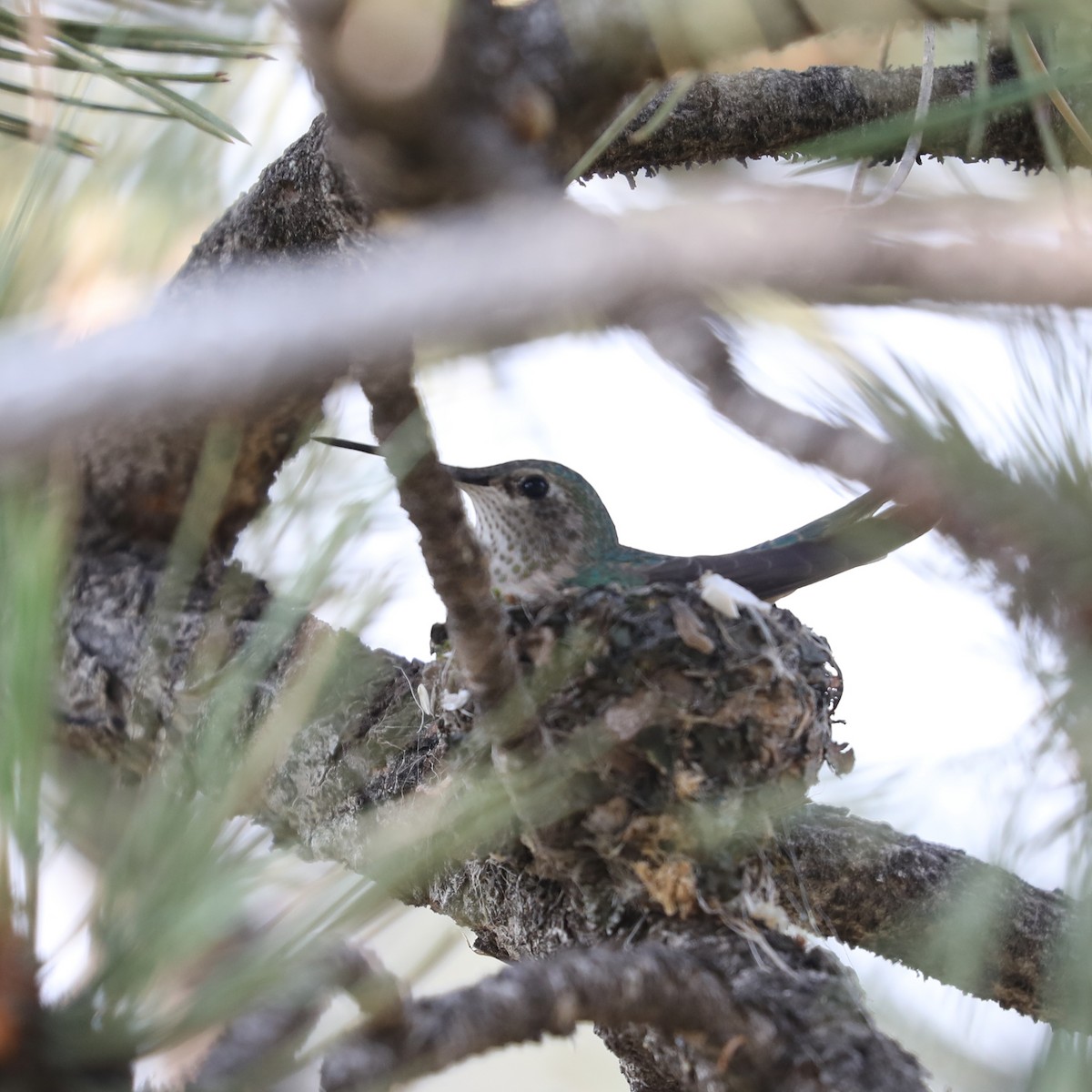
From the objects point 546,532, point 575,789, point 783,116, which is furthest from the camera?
point 546,532

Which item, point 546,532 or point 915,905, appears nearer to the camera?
point 915,905

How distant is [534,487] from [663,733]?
4.99 feet

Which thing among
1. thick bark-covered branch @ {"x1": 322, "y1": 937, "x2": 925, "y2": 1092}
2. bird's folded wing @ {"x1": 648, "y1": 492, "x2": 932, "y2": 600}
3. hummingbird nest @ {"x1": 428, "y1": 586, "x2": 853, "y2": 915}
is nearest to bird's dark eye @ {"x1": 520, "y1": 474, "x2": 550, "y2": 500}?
bird's folded wing @ {"x1": 648, "y1": 492, "x2": 932, "y2": 600}

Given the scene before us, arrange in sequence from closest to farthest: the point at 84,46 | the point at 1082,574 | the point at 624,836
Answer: the point at 1082,574
the point at 84,46
the point at 624,836

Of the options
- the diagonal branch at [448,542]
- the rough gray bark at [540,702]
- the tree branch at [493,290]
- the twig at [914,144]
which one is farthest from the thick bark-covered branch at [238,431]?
the tree branch at [493,290]

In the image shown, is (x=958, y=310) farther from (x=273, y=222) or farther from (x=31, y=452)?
(x=273, y=222)

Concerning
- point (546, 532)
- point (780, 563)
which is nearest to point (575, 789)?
point (780, 563)

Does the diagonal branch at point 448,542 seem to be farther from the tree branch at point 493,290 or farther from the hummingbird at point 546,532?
the hummingbird at point 546,532

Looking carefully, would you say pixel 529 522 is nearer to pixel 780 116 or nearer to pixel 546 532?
pixel 546 532

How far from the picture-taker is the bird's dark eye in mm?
3166

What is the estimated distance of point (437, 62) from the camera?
2.68 ft

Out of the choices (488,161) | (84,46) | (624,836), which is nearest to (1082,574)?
(488,161)

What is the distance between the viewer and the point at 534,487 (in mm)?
3172

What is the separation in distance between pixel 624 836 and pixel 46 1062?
36.4 inches
